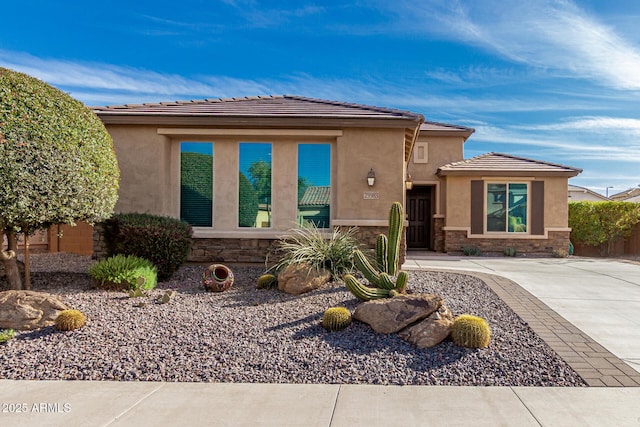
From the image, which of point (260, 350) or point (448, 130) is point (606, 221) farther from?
point (260, 350)

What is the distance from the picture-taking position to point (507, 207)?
1442 centimetres

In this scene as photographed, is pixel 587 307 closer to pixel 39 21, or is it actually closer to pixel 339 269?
pixel 339 269

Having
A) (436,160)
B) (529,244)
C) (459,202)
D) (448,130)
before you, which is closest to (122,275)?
(459,202)

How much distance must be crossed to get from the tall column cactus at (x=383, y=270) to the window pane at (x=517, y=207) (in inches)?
362

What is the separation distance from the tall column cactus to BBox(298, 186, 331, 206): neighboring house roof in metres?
2.68

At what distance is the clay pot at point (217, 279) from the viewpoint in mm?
7148

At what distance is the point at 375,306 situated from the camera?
16.8ft

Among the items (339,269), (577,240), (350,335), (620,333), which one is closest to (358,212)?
(339,269)

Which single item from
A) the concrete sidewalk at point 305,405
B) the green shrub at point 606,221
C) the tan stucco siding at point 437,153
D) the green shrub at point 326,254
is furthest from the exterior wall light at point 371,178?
the green shrub at point 606,221

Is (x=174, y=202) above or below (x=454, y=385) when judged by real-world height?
above

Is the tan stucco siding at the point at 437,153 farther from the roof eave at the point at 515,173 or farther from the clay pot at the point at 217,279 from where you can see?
the clay pot at the point at 217,279

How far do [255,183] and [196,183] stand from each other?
1.42 m

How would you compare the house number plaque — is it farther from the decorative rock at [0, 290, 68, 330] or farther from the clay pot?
the decorative rock at [0, 290, 68, 330]

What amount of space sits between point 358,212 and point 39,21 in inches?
339
